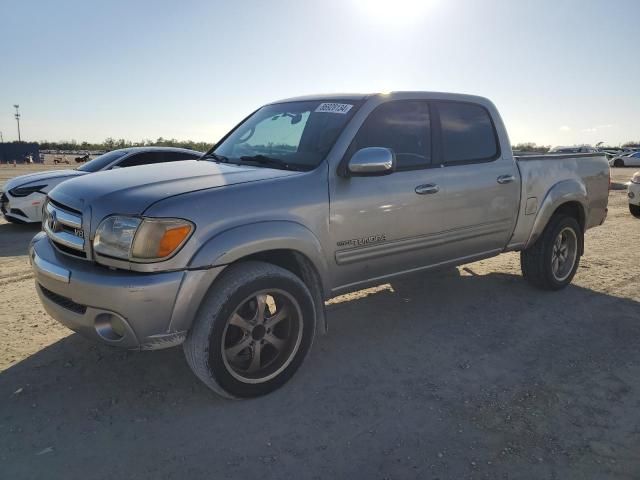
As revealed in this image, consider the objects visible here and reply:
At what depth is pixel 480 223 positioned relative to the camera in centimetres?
434

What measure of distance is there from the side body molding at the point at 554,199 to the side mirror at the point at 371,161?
2359 mm

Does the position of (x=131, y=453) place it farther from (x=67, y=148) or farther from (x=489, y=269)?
(x=67, y=148)

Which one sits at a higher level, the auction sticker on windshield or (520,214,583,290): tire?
the auction sticker on windshield

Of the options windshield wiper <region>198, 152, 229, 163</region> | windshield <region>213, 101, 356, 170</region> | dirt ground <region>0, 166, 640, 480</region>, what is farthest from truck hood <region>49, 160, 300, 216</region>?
dirt ground <region>0, 166, 640, 480</region>

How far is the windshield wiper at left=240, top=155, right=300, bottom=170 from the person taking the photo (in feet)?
11.4

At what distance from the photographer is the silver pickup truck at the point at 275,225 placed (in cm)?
269

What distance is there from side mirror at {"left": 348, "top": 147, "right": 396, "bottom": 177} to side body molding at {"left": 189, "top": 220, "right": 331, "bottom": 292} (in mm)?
530

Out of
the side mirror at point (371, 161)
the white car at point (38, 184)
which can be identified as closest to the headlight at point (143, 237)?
the side mirror at point (371, 161)

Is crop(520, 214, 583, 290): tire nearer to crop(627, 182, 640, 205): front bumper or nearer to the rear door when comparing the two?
the rear door

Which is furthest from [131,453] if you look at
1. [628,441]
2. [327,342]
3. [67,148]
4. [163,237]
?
[67,148]

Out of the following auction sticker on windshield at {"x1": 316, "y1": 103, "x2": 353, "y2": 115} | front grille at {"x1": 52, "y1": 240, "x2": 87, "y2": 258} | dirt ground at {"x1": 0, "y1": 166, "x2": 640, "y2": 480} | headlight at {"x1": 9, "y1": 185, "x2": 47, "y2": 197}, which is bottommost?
dirt ground at {"x1": 0, "y1": 166, "x2": 640, "y2": 480}

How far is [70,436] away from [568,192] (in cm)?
484

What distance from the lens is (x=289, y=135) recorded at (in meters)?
3.87

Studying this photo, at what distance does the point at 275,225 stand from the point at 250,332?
2.26 ft
